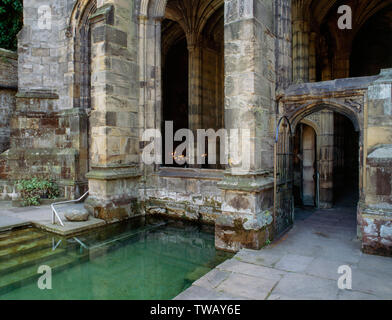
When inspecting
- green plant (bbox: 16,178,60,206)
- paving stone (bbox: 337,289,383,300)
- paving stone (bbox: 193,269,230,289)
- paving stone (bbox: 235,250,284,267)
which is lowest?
paving stone (bbox: 235,250,284,267)

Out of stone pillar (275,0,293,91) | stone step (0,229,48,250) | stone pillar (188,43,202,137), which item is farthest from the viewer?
stone pillar (188,43,202,137)

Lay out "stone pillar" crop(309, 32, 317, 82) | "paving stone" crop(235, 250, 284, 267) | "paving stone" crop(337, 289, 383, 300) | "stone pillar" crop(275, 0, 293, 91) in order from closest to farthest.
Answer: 1. "paving stone" crop(337, 289, 383, 300)
2. "paving stone" crop(235, 250, 284, 267)
3. "stone pillar" crop(275, 0, 293, 91)
4. "stone pillar" crop(309, 32, 317, 82)

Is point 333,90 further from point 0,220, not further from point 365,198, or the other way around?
point 0,220

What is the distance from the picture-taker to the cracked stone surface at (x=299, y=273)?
10.1 ft

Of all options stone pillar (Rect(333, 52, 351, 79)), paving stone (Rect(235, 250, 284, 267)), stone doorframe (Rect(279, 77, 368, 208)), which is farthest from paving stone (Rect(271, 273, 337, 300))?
stone pillar (Rect(333, 52, 351, 79))

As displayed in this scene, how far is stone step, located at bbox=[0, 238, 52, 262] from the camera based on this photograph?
464 centimetres

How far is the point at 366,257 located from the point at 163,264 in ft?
9.39

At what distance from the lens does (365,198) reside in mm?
4371

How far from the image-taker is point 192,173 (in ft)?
22.4

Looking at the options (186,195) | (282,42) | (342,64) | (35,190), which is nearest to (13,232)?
(35,190)

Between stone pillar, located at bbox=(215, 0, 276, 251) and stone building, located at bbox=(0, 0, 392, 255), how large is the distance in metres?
0.02

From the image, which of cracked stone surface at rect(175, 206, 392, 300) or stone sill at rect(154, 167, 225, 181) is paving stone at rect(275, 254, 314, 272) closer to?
cracked stone surface at rect(175, 206, 392, 300)

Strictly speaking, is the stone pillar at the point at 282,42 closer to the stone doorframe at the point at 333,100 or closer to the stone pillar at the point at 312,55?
the stone doorframe at the point at 333,100
